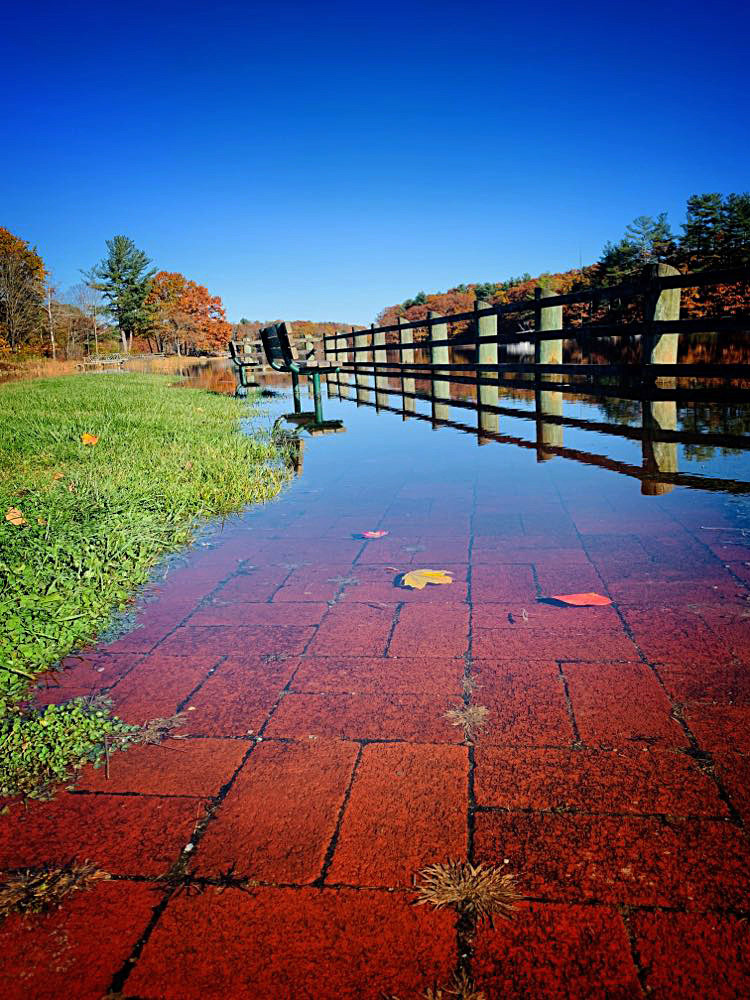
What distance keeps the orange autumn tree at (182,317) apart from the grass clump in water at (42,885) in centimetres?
8307

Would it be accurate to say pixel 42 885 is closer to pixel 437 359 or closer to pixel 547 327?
pixel 547 327

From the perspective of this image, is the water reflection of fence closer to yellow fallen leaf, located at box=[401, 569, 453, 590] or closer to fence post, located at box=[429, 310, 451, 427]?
fence post, located at box=[429, 310, 451, 427]

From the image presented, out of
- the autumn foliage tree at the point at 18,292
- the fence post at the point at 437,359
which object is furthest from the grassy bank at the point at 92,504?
the autumn foliage tree at the point at 18,292

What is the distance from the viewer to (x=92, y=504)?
141 inches

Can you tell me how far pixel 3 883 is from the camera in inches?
50.9

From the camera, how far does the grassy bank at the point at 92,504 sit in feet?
7.65

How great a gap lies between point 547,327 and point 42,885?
7827 millimetres

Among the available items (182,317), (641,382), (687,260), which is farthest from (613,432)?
(182,317)

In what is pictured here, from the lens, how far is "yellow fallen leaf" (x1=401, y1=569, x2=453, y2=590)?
109 inches

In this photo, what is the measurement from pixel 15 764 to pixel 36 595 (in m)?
0.87

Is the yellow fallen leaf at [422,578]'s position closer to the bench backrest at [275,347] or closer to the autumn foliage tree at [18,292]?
the bench backrest at [275,347]

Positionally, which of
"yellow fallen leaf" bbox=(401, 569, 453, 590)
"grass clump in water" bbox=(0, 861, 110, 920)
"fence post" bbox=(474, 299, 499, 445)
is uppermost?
"fence post" bbox=(474, 299, 499, 445)

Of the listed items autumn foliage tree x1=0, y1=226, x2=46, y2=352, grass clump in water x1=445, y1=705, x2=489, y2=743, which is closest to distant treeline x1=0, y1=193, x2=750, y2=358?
autumn foliage tree x1=0, y1=226, x2=46, y2=352

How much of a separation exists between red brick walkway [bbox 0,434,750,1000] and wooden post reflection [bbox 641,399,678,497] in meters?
1.45
